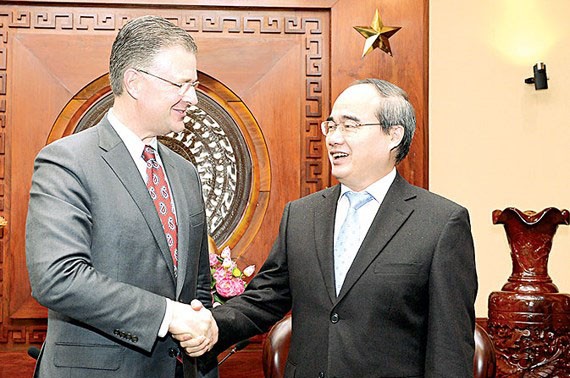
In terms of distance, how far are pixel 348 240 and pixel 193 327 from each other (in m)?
0.53

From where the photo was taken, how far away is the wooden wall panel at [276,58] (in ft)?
14.5

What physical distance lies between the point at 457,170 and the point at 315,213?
216cm

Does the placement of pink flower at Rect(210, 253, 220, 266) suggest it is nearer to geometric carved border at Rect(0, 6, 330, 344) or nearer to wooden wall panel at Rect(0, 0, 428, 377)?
wooden wall panel at Rect(0, 0, 428, 377)

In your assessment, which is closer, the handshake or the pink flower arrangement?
the handshake

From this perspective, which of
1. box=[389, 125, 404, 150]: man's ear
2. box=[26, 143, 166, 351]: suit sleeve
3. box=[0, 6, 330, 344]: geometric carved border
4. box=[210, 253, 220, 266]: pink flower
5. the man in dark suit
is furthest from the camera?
box=[0, 6, 330, 344]: geometric carved border

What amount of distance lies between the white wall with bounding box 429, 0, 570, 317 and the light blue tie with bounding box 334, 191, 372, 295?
2.09m

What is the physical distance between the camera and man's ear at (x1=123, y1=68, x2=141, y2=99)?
244cm

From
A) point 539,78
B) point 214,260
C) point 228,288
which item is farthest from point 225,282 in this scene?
point 539,78

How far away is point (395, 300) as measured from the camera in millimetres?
2424

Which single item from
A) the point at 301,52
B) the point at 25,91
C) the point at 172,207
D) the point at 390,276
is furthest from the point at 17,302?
the point at 390,276

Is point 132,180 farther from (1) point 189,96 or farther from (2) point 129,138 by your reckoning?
(1) point 189,96

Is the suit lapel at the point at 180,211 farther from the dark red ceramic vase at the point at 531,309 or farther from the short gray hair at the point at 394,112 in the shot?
the dark red ceramic vase at the point at 531,309

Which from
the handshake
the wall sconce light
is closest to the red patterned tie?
the handshake

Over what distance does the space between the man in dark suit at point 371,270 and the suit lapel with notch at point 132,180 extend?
30 centimetres
